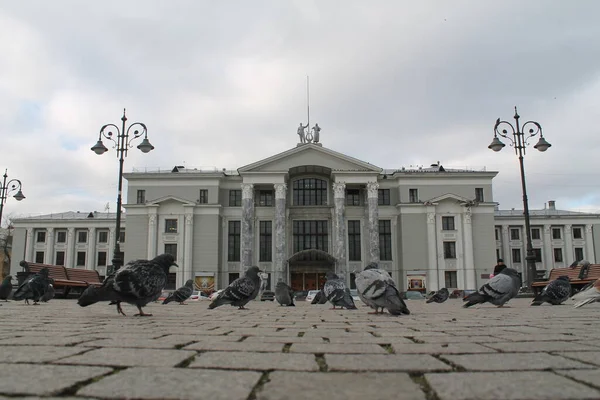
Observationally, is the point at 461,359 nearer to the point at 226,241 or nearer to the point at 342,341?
the point at 342,341

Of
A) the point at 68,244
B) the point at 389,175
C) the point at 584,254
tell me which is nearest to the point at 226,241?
the point at 389,175

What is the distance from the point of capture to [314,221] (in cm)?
5091

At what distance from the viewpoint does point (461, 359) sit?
2.87 meters

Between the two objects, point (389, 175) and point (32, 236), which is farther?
point (32, 236)

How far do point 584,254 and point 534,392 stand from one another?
69.2 meters

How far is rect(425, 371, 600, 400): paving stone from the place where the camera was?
191 centimetres

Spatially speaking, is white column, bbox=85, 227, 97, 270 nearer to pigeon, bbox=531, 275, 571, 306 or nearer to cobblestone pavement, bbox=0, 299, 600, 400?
pigeon, bbox=531, 275, 571, 306

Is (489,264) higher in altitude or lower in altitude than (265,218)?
lower

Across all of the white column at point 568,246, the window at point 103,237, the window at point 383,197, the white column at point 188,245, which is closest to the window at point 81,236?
the window at point 103,237

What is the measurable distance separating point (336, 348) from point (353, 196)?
48363 millimetres

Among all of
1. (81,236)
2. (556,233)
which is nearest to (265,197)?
(81,236)

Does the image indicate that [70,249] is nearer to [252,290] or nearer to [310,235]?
[310,235]

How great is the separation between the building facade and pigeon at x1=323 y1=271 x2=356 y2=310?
3281 cm

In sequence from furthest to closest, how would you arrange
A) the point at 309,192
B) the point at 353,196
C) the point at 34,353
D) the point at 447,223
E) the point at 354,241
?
the point at 309,192, the point at 353,196, the point at 354,241, the point at 447,223, the point at 34,353
